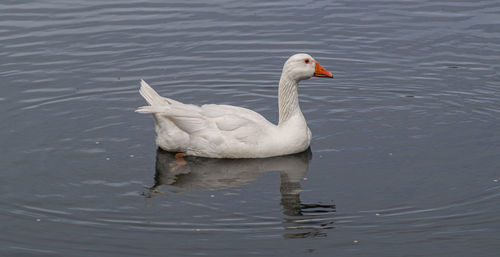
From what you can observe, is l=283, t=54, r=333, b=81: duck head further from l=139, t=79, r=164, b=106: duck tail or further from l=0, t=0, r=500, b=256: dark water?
l=139, t=79, r=164, b=106: duck tail

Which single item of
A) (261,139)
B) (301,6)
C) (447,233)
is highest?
(301,6)

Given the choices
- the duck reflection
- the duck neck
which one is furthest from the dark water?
the duck neck

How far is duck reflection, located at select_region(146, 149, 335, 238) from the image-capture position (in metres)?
11.3

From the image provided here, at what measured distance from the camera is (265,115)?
15.7 metres

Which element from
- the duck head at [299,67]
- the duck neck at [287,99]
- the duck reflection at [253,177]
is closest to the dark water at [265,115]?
the duck reflection at [253,177]

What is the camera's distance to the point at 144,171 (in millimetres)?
13125

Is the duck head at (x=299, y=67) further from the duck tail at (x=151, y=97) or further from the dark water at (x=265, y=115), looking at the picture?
the duck tail at (x=151, y=97)

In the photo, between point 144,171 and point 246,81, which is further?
point 246,81

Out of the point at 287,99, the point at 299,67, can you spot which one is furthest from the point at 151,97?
the point at 299,67

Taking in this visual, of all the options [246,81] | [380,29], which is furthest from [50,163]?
[380,29]

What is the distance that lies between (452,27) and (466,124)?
19.6 ft

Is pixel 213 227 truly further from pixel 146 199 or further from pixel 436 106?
pixel 436 106

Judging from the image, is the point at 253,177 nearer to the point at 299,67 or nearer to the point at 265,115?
the point at 299,67

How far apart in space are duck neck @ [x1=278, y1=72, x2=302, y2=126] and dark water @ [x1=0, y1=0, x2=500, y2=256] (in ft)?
2.36
